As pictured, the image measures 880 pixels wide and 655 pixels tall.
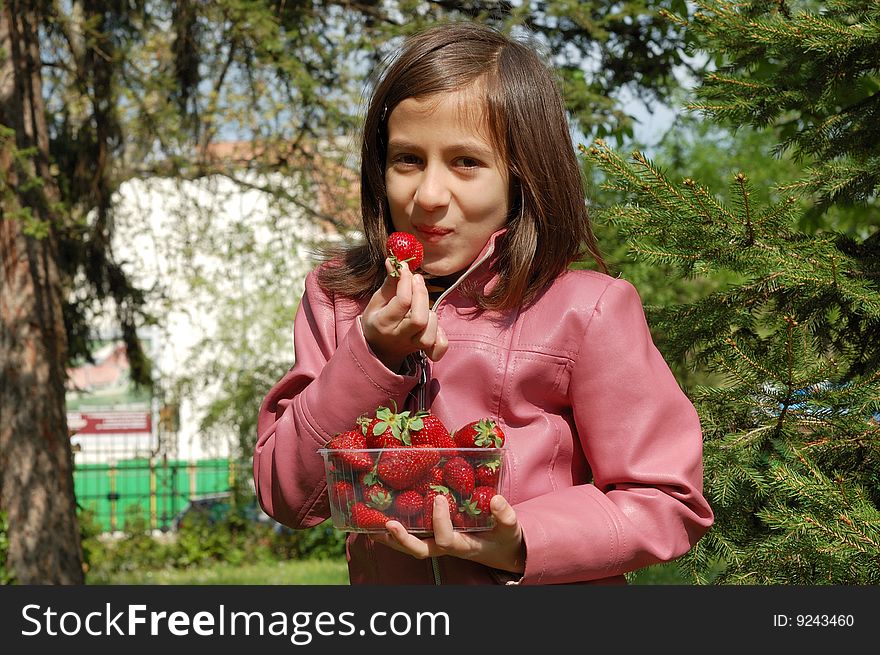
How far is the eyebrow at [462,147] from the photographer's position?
1689mm

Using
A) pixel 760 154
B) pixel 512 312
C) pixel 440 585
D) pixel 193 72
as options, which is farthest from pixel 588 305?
pixel 760 154

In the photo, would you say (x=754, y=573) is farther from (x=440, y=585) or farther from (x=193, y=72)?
(x=193, y=72)

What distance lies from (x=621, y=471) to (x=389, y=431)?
0.39m

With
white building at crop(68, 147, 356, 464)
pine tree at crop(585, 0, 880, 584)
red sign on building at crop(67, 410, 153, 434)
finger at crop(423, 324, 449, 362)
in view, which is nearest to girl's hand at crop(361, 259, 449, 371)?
finger at crop(423, 324, 449, 362)

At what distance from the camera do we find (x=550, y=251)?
180 centimetres

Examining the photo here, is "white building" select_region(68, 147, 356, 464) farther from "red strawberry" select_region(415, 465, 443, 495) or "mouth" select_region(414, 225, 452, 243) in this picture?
"red strawberry" select_region(415, 465, 443, 495)

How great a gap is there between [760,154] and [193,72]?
1482 centimetres

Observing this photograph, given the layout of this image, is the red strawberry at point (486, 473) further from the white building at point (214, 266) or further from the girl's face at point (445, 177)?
the white building at point (214, 266)

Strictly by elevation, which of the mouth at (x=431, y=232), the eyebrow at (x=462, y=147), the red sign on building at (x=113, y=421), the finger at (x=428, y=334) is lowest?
the red sign on building at (x=113, y=421)

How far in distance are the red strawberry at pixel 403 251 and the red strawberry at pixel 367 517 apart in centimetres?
36

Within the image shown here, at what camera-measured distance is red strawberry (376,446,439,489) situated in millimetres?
1453

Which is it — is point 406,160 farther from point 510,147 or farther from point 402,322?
point 402,322

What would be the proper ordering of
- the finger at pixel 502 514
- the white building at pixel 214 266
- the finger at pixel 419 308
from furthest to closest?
the white building at pixel 214 266 < the finger at pixel 419 308 < the finger at pixel 502 514

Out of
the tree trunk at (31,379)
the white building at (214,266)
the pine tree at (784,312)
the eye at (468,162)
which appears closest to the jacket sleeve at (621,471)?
the eye at (468,162)
